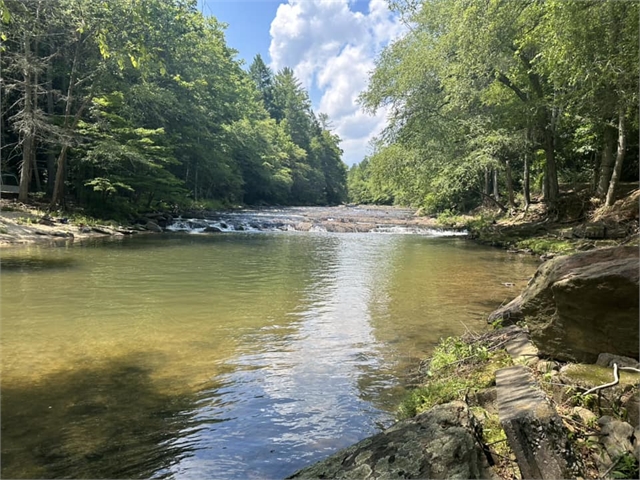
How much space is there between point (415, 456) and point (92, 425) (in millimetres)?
2939

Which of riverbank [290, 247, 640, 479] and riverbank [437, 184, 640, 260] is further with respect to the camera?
riverbank [437, 184, 640, 260]

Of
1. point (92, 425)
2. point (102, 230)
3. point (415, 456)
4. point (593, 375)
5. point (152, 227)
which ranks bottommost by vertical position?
point (92, 425)

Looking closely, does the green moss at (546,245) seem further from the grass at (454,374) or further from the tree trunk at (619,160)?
the grass at (454,374)

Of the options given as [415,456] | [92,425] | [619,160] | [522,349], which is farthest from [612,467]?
[619,160]

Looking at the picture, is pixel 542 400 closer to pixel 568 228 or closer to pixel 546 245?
pixel 546 245

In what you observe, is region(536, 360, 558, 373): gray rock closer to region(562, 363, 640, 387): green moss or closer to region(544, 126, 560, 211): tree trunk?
region(562, 363, 640, 387): green moss

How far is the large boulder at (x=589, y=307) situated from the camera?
3.67m

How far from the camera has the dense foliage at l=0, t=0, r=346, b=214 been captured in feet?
62.1

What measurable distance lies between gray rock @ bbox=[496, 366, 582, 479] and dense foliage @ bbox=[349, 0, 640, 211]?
7.46 metres

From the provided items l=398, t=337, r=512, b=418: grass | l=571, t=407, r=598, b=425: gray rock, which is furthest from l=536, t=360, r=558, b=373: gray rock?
l=571, t=407, r=598, b=425: gray rock

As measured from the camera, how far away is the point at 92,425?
4043mm

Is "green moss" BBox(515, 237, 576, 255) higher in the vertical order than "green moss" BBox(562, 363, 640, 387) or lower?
higher

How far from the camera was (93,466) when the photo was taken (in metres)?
3.44

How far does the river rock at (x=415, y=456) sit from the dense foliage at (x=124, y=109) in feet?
17.9
